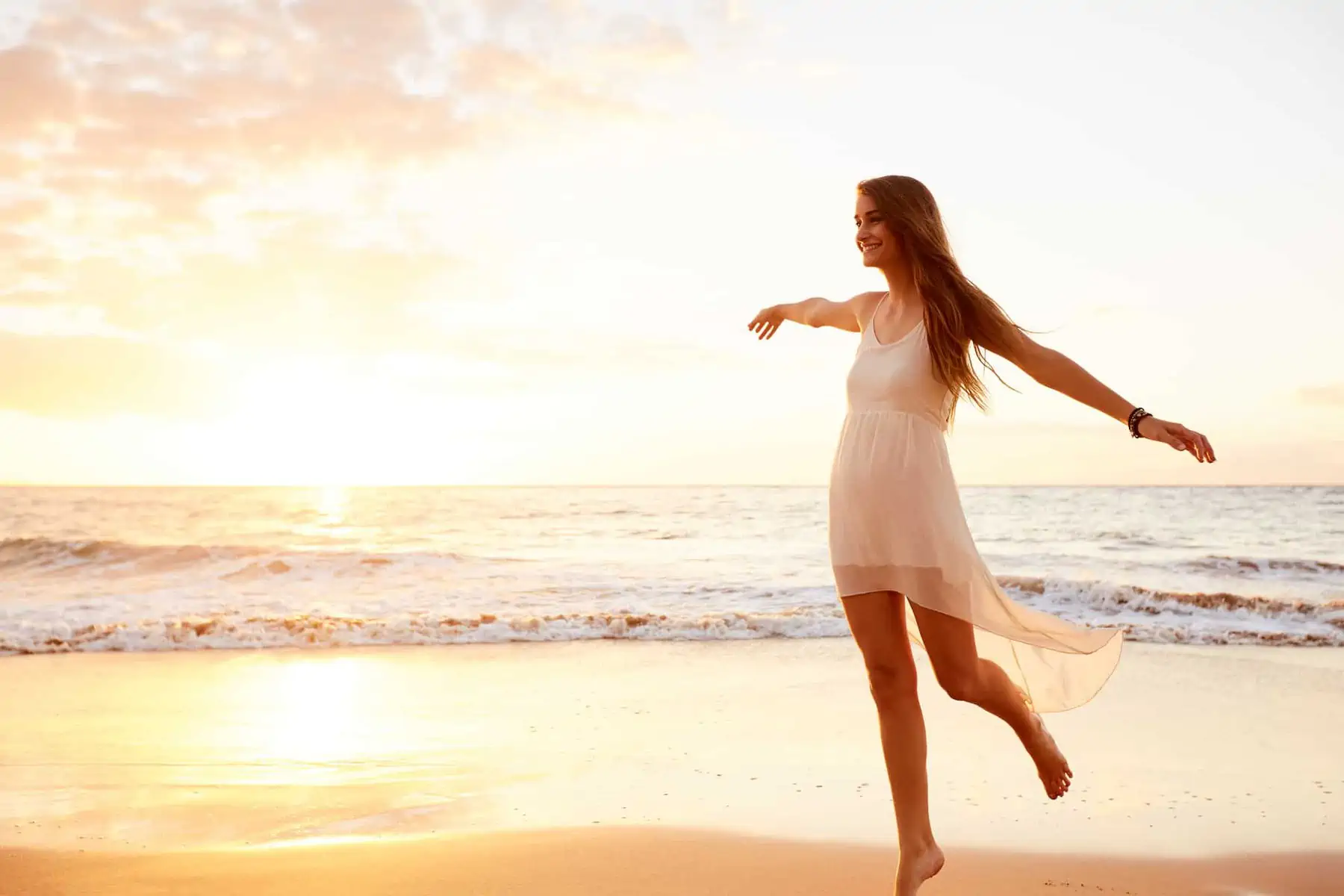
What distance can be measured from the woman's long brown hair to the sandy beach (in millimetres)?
1766

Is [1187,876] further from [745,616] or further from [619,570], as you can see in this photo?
[619,570]

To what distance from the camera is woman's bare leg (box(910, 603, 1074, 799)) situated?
2975 mm

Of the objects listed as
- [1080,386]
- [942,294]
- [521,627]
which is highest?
[942,294]

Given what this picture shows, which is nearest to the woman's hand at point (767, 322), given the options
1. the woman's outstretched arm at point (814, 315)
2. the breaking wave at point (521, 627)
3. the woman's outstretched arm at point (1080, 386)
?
the woman's outstretched arm at point (814, 315)

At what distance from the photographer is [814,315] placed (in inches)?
138

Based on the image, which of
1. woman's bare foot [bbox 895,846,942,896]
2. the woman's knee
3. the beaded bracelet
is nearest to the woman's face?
the beaded bracelet

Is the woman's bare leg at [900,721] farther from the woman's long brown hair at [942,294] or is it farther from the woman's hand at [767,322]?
the woman's hand at [767,322]

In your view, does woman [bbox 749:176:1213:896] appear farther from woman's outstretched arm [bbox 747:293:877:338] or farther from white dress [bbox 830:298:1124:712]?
woman's outstretched arm [bbox 747:293:877:338]

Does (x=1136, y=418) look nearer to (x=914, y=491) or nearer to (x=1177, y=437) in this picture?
(x=1177, y=437)

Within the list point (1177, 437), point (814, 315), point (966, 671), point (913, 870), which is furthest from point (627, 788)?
point (1177, 437)

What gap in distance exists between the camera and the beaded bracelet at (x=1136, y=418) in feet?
9.08

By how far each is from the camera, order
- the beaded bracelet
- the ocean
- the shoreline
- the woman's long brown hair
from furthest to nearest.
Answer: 1. the ocean
2. the shoreline
3. the woman's long brown hair
4. the beaded bracelet

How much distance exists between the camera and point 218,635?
9859mm

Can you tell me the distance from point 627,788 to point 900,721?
6.77 ft
